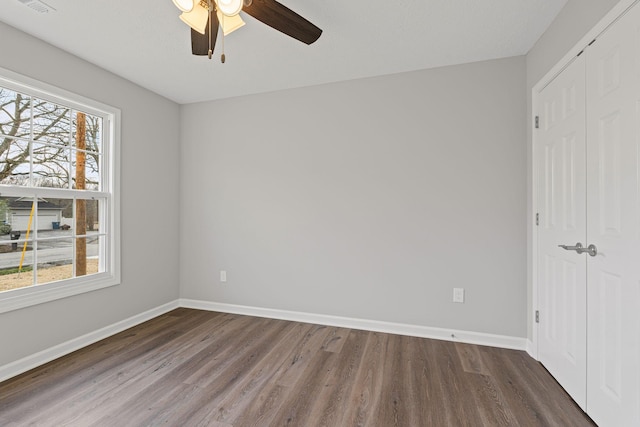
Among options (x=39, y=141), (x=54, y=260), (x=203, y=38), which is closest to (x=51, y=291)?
(x=54, y=260)

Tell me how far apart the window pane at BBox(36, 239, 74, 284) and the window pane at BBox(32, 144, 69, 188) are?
49 centimetres

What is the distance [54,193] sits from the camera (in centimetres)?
240

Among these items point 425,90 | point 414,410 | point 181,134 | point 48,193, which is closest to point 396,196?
point 425,90

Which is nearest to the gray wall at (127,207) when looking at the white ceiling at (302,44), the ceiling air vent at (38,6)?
the white ceiling at (302,44)

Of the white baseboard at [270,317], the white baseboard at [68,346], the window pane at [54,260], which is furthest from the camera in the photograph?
the window pane at [54,260]

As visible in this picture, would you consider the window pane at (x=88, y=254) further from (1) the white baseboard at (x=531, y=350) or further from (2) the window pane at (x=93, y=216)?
(1) the white baseboard at (x=531, y=350)

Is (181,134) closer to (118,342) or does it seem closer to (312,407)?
(118,342)

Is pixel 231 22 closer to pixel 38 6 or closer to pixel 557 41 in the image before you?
pixel 38 6

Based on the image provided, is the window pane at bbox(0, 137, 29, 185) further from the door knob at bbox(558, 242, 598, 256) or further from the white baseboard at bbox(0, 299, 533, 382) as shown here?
the door knob at bbox(558, 242, 598, 256)

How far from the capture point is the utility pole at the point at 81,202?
2.62 m

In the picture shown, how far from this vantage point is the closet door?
1336mm

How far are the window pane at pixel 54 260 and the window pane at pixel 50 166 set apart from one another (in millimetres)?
489

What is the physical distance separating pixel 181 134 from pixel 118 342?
2.38m

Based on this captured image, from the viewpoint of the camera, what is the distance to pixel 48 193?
2361 mm
